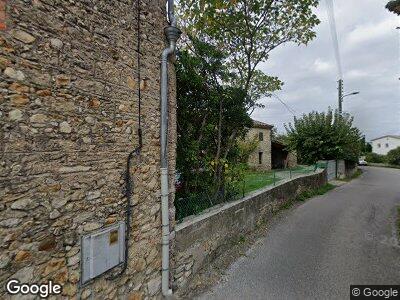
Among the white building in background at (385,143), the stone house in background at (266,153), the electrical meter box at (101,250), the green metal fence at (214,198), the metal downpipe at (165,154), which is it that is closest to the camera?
the electrical meter box at (101,250)

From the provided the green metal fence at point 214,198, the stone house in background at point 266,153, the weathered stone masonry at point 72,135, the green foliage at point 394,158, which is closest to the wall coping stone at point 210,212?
the green metal fence at point 214,198

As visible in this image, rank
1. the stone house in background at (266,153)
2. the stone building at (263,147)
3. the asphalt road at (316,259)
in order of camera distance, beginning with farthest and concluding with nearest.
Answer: the stone building at (263,147)
the stone house in background at (266,153)
the asphalt road at (316,259)

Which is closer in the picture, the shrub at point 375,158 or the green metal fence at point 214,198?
the green metal fence at point 214,198

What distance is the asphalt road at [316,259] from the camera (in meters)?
4.89

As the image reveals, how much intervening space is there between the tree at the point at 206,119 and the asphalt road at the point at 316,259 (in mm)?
1960

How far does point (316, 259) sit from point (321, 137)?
645 inches

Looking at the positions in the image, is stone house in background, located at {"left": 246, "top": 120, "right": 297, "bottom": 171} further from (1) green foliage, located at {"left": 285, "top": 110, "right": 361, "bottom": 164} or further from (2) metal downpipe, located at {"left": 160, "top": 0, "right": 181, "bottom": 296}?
(2) metal downpipe, located at {"left": 160, "top": 0, "right": 181, "bottom": 296}

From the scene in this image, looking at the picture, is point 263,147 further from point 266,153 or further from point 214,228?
point 214,228

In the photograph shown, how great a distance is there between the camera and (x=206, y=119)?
6.84 metres

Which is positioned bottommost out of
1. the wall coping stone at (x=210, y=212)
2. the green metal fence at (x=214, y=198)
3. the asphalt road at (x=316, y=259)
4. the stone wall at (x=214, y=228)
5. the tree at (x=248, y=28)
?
the asphalt road at (x=316, y=259)

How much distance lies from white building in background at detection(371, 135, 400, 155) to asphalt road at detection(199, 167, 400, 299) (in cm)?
7138

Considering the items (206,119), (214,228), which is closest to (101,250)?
(214,228)

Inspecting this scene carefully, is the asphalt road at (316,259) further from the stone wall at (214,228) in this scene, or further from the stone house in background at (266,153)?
the stone house in background at (266,153)

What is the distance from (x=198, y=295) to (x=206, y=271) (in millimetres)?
776
